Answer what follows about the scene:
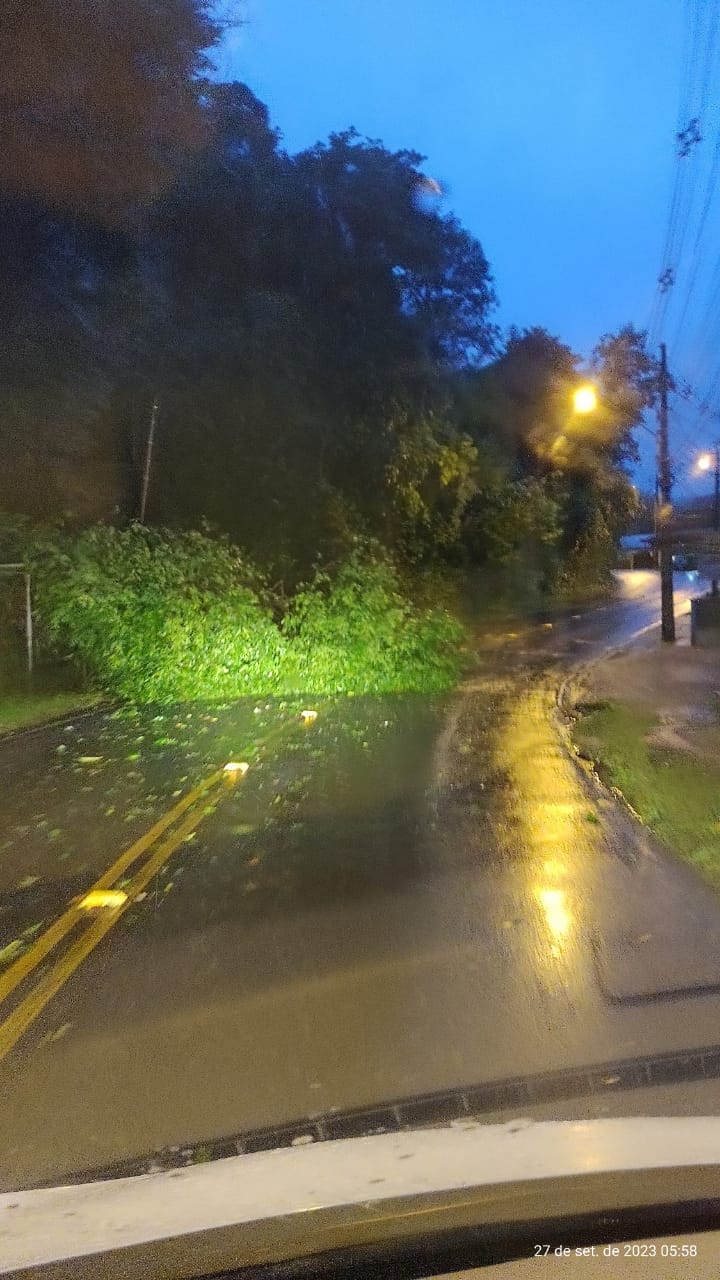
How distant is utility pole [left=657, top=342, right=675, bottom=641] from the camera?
27.6m

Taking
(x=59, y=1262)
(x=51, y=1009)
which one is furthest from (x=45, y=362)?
(x=59, y=1262)

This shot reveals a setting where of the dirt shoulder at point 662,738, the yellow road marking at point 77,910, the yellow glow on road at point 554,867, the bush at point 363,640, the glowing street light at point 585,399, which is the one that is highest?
the glowing street light at point 585,399

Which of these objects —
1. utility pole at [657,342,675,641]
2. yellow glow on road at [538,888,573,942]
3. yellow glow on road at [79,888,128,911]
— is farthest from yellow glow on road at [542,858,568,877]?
utility pole at [657,342,675,641]

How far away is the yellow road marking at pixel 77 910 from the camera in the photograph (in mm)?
6049

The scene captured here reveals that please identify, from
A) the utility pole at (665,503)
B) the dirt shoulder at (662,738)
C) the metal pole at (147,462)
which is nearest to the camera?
the dirt shoulder at (662,738)

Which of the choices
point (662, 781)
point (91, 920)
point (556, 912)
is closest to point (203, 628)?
point (662, 781)

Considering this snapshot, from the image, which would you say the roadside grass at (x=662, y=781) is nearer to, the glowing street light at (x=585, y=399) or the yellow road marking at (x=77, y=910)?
the yellow road marking at (x=77, y=910)

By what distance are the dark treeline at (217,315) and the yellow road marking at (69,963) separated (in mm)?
10071

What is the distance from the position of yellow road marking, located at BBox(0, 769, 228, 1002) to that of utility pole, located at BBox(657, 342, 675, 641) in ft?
64.7

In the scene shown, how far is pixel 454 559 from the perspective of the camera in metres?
37.8

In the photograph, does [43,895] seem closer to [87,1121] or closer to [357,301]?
[87,1121]

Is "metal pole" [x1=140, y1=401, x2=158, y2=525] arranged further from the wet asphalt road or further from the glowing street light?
the wet asphalt road

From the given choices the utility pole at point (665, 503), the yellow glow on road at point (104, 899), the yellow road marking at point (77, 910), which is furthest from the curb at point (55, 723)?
the utility pole at point (665, 503)

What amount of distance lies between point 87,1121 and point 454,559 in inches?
1337
